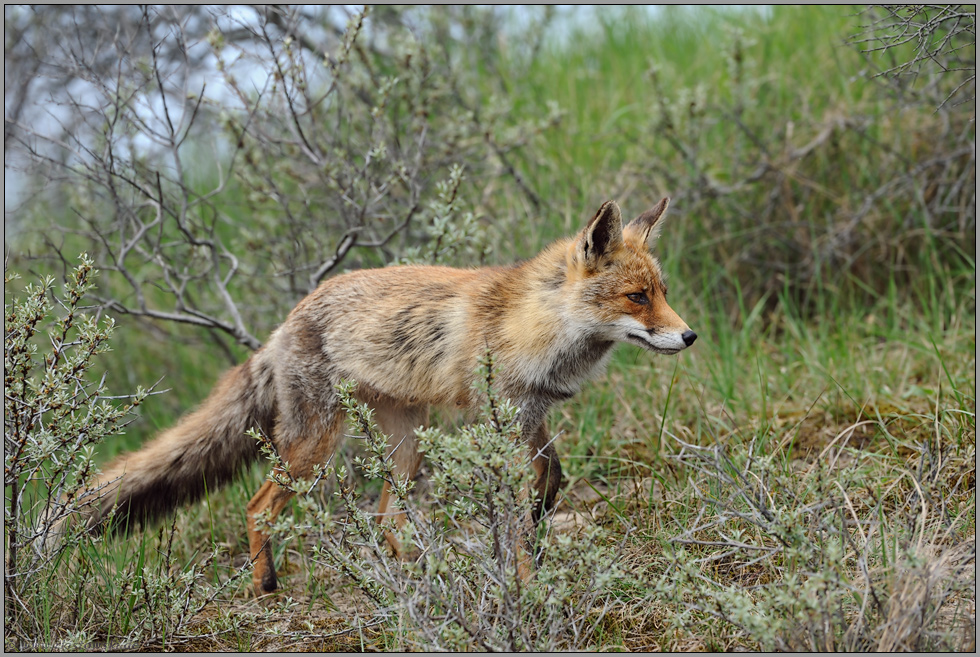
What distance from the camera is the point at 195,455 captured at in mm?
4359

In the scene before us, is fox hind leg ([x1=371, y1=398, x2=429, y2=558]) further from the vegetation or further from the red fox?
the vegetation

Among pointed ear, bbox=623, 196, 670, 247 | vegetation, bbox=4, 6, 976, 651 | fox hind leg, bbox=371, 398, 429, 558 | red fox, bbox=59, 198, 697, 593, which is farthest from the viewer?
fox hind leg, bbox=371, 398, 429, 558

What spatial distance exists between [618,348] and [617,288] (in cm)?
159

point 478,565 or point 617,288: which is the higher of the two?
point 617,288

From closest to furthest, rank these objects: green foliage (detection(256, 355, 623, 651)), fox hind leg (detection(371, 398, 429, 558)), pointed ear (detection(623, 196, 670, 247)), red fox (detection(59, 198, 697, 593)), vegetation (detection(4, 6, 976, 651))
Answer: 1. green foliage (detection(256, 355, 623, 651))
2. vegetation (detection(4, 6, 976, 651))
3. red fox (detection(59, 198, 697, 593))
4. pointed ear (detection(623, 196, 670, 247))
5. fox hind leg (detection(371, 398, 429, 558))

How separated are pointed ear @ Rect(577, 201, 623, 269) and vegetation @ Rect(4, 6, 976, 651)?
0.98 metres

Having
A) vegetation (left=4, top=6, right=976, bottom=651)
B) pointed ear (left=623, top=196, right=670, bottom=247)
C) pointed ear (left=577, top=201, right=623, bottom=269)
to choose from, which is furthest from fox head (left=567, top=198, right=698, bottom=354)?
vegetation (left=4, top=6, right=976, bottom=651)

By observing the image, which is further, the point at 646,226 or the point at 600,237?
the point at 646,226

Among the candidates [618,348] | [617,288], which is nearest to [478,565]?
[617,288]

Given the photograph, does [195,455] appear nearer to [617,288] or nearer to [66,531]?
[66,531]

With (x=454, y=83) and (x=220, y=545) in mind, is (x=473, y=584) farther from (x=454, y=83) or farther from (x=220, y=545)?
(x=454, y=83)

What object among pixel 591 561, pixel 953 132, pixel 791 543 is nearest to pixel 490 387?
pixel 591 561

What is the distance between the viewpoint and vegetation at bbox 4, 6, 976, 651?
305 cm

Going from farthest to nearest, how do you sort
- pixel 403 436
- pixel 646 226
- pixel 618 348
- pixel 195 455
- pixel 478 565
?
pixel 618 348 < pixel 403 436 < pixel 195 455 < pixel 646 226 < pixel 478 565
